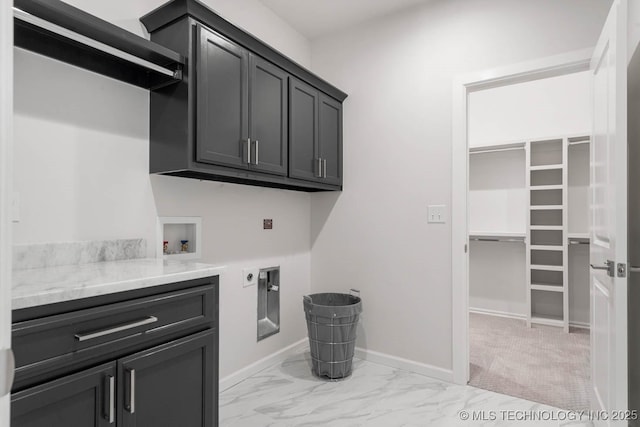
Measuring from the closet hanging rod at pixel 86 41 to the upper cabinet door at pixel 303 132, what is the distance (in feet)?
2.86

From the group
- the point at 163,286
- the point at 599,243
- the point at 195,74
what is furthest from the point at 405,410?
the point at 195,74

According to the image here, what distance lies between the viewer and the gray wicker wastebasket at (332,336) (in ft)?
7.95

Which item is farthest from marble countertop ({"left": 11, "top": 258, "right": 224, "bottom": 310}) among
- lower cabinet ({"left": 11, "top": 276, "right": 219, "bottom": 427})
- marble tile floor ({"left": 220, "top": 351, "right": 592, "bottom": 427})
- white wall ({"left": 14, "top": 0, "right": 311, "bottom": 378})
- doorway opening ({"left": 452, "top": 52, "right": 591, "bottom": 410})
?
doorway opening ({"left": 452, "top": 52, "right": 591, "bottom": 410})

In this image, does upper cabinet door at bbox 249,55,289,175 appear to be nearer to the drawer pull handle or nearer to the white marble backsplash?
the white marble backsplash

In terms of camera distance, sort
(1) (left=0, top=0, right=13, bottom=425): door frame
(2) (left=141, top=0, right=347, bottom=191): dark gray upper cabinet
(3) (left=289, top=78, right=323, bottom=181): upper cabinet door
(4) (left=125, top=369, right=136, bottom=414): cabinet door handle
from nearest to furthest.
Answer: (1) (left=0, top=0, right=13, bottom=425): door frame < (4) (left=125, top=369, right=136, bottom=414): cabinet door handle < (2) (left=141, top=0, right=347, bottom=191): dark gray upper cabinet < (3) (left=289, top=78, right=323, bottom=181): upper cabinet door

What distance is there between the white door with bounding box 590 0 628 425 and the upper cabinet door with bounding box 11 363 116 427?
6.26 feet

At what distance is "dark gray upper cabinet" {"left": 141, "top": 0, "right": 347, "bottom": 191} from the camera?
174cm

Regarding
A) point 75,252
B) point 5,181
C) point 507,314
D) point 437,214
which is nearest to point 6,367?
point 5,181

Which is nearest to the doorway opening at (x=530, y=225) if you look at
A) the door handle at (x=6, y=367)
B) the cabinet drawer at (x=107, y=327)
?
the cabinet drawer at (x=107, y=327)

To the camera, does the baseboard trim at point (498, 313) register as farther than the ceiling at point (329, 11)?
Yes

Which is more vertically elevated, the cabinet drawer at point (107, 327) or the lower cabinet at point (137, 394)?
the cabinet drawer at point (107, 327)

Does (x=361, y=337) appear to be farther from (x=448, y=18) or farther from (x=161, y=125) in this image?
(x=448, y=18)

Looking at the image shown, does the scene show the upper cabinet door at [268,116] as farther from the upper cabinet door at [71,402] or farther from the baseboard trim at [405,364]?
the baseboard trim at [405,364]

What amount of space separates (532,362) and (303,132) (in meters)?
2.49
